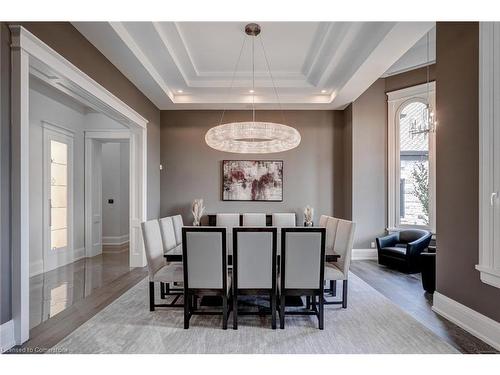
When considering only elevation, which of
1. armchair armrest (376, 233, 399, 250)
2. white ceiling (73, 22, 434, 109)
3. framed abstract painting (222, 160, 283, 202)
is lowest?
armchair armrest (376, 233, 399, 250)

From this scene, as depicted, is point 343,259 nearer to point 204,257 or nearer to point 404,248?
point 204,257

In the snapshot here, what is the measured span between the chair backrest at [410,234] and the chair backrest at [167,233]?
4.13 m

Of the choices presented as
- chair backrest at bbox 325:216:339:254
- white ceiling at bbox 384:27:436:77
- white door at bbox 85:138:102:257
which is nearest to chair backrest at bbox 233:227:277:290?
chair backrest at bbox 325:216:339:254

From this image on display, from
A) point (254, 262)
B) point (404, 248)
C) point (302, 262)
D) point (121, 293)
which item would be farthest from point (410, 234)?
point (121, 293)

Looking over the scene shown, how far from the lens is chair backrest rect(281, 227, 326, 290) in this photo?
2.56 m

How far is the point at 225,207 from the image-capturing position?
19.7 ft

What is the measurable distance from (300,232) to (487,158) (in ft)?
5.78

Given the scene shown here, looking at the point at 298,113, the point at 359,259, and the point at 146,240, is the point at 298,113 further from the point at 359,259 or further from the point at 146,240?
the point at 146,240

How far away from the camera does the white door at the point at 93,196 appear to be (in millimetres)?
5738

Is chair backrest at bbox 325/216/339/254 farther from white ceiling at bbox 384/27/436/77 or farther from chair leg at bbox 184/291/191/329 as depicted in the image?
white ceiling at bbox 384/27/436/77

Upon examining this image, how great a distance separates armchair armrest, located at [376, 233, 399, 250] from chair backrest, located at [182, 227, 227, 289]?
364cm

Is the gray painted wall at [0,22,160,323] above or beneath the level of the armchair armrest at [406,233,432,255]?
above

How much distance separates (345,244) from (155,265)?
2.12 meters

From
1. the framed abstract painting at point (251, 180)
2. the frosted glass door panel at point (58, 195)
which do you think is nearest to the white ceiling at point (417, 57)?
the framed abstract painting at point (251, 180)
